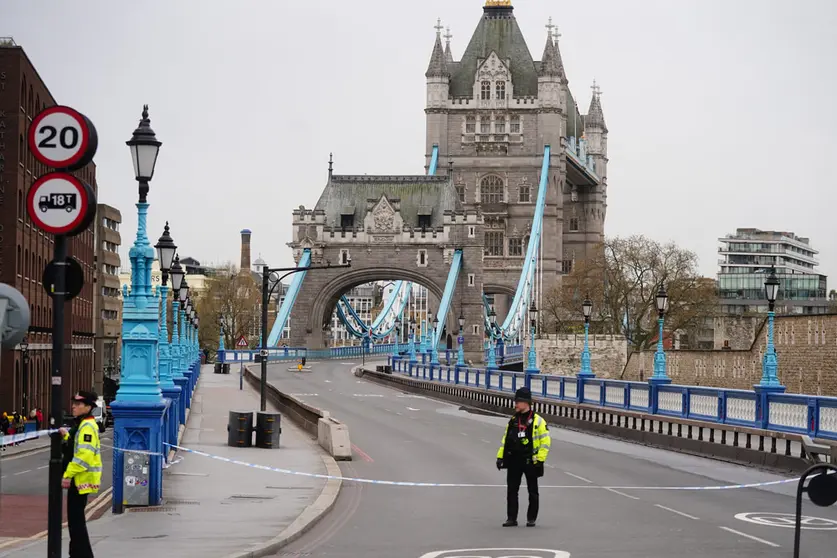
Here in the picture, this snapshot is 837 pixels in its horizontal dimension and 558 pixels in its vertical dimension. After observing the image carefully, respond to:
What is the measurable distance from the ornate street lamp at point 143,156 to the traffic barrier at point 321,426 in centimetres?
1102

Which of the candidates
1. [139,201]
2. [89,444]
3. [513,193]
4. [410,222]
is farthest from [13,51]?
[513,193]

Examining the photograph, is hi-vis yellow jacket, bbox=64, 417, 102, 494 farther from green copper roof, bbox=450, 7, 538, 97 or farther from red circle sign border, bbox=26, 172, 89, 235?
green copper roof, bbox=450, 7, 538, 97

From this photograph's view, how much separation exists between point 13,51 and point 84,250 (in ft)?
102

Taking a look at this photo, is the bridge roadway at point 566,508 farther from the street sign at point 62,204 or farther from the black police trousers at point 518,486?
the street sign at point 62,204

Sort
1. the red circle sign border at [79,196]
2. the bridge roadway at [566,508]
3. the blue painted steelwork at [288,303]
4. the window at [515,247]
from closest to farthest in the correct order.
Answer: the red circle sign border at [79,196] < the bridge roadway at [566,508] < the blue painted steelwork at [288,303] < the window at [515,247]

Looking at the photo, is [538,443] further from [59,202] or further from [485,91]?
[485,91]

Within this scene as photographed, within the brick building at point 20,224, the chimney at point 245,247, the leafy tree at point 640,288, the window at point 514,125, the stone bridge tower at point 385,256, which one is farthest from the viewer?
the chimney at point 245,247

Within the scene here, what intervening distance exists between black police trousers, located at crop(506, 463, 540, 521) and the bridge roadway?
0.21 meters

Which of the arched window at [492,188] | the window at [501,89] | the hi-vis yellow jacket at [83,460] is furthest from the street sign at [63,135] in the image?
the window at [501,89]

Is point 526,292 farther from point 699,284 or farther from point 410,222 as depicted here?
point 699,284

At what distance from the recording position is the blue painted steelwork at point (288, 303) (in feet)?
353

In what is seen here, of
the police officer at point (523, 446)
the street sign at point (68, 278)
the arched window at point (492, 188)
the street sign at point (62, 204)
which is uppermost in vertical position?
the arched window at point (492, 188)

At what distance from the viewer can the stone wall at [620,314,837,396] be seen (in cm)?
4328

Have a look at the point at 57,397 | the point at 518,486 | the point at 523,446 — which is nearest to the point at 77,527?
the point at 57,397
